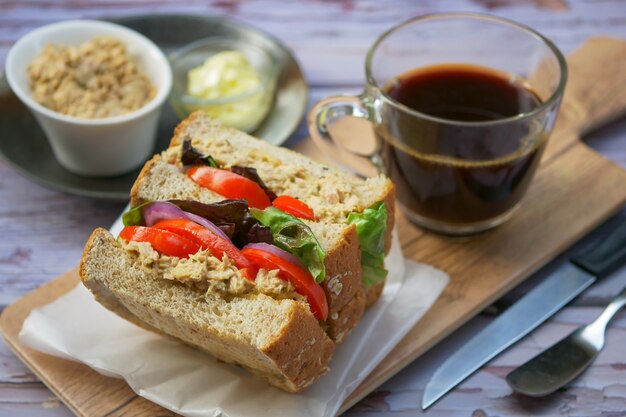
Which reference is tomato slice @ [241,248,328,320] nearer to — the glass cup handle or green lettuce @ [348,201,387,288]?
green lettuce @ [348,201,387,288]

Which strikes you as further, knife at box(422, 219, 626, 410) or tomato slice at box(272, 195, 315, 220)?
knife at box(422, 219, 626, 410)

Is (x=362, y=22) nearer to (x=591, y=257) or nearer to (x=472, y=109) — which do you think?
(x=472, y=109)

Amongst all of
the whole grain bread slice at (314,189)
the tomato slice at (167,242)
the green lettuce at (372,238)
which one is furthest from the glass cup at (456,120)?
the tomato slice at (167,242)

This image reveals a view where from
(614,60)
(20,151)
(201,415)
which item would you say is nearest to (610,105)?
(614,60)

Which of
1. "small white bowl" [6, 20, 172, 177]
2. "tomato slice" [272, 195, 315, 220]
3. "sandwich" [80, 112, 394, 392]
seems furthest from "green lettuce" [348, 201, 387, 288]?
"small white bowl" [6, 20, 172, 177]

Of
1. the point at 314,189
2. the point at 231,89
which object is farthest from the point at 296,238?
the point at 231,89
